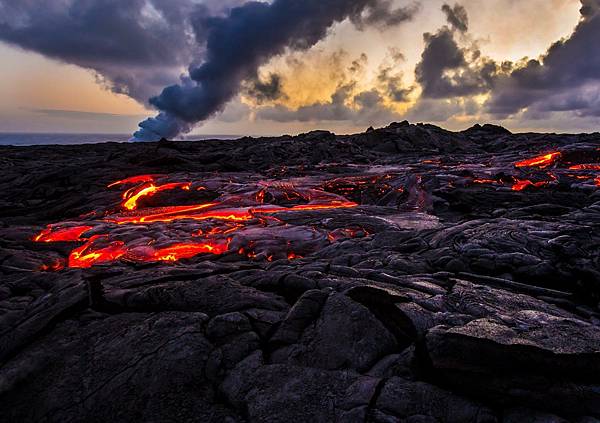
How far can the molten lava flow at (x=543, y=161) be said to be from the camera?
109ft

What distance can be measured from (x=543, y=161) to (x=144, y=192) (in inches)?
1325

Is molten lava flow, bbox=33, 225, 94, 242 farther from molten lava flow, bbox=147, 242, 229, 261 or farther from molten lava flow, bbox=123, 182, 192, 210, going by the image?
molten lava flow, bbox=123, 182, 192, 210

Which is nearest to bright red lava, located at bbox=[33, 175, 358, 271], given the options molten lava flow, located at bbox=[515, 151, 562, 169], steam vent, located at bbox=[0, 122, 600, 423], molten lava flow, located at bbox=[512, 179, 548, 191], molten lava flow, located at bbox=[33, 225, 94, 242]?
molten lava flow, located at bbox=[33, 225, 94, 242]

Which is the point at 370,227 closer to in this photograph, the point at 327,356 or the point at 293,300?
the point at 293,300

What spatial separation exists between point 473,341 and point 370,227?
386 inches

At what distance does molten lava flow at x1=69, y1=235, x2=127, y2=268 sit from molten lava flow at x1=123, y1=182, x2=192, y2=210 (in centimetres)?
921

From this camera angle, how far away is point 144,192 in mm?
23875

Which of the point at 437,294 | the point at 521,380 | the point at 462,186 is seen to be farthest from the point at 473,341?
the point at 462,186

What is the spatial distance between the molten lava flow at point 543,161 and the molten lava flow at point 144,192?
28.2 m

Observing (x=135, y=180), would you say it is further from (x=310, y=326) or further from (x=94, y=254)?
(x=310, y=326)

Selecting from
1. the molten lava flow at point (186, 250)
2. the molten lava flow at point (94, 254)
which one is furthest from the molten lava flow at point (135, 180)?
the molten lava flow at point (186, 250)

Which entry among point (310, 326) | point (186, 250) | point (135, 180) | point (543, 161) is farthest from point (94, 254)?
point (543, 161)

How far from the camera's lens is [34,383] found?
206 inches

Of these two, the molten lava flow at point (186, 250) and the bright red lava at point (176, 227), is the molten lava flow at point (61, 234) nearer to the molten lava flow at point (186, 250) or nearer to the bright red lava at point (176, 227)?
the bright red lava at point (176, 227)
